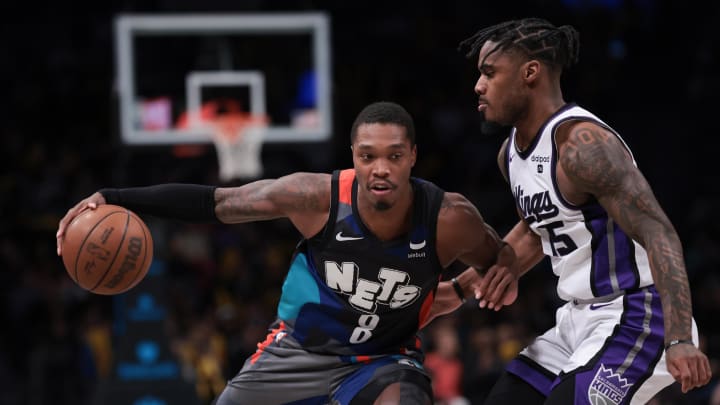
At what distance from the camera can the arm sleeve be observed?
4344 mm

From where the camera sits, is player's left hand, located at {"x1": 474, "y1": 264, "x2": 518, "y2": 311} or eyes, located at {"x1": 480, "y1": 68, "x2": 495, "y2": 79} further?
player's left hand, located at {"x1": 474, "y1": 264, "x2": 518, "y2": 311}

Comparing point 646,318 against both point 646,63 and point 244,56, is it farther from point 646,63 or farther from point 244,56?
point 646,63

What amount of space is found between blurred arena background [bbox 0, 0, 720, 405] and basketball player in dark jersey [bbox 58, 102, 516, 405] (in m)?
3.83

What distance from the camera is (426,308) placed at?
443 cm

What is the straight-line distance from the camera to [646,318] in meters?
3.73

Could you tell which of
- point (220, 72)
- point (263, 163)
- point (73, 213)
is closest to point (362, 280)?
point (73, 213)

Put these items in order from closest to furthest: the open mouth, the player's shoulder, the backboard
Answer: the player's shoulder, the open mouth, the backboard

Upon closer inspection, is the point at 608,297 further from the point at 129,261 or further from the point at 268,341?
the point at 129,261

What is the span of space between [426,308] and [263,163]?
27.6 ft

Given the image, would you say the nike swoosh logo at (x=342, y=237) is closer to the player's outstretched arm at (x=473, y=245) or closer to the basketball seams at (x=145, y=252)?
the player's outstretched arm at (x=473, y=245)

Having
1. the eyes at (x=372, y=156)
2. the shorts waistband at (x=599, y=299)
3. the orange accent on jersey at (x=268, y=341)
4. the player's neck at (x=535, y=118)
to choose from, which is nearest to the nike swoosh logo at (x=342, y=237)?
the eyes at (x=372, y=156)

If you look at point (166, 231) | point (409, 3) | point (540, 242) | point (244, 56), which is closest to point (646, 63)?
point (409, 3)

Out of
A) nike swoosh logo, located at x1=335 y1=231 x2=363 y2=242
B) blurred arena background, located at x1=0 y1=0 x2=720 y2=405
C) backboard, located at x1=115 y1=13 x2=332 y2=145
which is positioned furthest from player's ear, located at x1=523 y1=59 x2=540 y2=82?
backboard, located at x1=115 y1=13 x2=332 y2=145

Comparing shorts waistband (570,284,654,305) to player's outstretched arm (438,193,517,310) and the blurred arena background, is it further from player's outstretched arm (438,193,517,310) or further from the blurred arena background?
the blurred arena background
